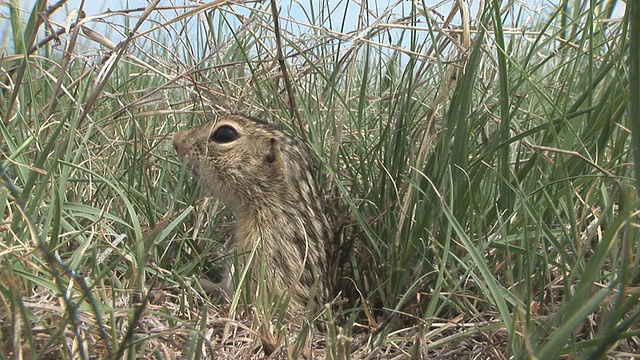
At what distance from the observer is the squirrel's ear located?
291cm

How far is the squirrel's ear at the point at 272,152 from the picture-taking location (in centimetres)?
291

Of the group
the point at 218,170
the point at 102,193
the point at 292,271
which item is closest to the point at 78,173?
the point at 102,193

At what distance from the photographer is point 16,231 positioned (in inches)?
74.8

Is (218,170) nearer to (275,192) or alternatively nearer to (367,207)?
(275,192)

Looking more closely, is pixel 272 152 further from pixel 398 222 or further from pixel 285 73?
A: pixel 398 222

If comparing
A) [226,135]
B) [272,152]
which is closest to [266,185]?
[272,152]

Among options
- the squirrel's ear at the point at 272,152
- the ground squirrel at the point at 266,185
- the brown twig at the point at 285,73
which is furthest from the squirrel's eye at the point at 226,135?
the brown twig at the point at 285,73

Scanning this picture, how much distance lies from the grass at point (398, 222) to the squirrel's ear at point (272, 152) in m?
0.16

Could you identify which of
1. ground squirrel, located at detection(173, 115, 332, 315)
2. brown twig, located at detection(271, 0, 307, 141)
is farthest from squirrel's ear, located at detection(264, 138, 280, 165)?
brown twig, located at detection(271, 0, 307, 141)

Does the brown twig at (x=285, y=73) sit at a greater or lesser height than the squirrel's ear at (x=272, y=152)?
greater

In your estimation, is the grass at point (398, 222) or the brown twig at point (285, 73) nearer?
the grass at point (398, 222)

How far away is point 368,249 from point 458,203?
21.1 inches

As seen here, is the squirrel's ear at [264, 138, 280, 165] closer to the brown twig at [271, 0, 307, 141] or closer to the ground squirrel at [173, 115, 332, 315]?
the ground squirrel at [173, 115, 332, 315]

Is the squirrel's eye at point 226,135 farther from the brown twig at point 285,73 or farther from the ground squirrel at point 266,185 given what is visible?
the brown twig at point 285,73
